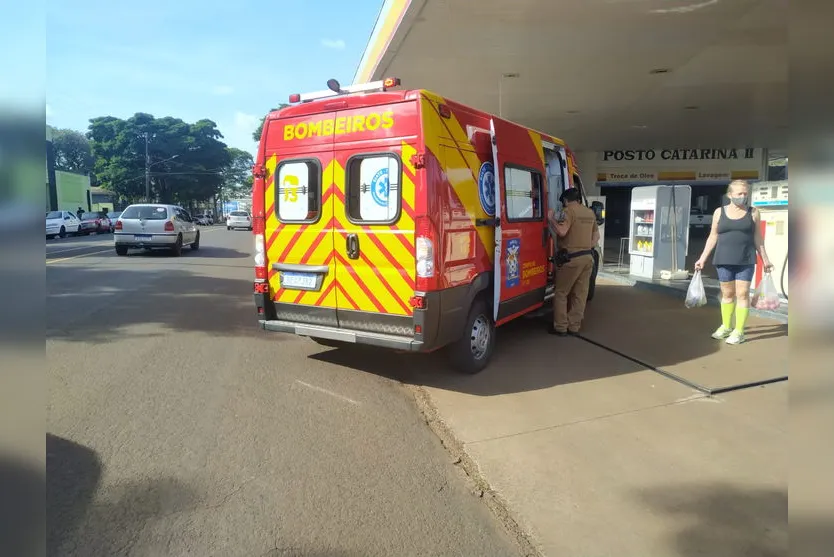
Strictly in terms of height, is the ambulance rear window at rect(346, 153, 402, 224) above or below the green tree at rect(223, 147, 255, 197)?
below

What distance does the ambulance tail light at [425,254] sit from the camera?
472 cm

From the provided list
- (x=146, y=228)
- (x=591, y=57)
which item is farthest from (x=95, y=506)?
(x=146, y=228)

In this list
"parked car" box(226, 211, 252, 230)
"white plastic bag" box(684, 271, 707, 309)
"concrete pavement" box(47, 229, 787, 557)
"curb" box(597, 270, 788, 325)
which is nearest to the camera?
"concrete pavement" box(47, 229, 787, 557)

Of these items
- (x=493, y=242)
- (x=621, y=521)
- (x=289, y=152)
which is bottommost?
(x=621, y=521)

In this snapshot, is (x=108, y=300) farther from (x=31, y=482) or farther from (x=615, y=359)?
(x=31, y=482)

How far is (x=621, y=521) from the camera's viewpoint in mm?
3051

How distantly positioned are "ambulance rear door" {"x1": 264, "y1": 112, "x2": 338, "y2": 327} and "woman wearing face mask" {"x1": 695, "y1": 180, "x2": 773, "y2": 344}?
466 cm

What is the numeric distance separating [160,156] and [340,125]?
58805 mm

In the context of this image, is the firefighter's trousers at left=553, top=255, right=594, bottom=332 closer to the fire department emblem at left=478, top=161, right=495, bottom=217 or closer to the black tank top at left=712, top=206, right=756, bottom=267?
the black tank top at left=712, top=206, right=756, bottom=267

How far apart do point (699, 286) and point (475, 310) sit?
11.0ft

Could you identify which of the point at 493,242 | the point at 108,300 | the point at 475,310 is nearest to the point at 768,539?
the point at 475,310

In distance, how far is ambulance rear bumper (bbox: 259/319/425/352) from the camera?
490 centimetres

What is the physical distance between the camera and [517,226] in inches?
247

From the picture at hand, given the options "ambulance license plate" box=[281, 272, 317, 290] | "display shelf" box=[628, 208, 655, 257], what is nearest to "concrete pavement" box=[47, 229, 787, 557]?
"ambulance license plate" box=[281, 272, 317, 290]
